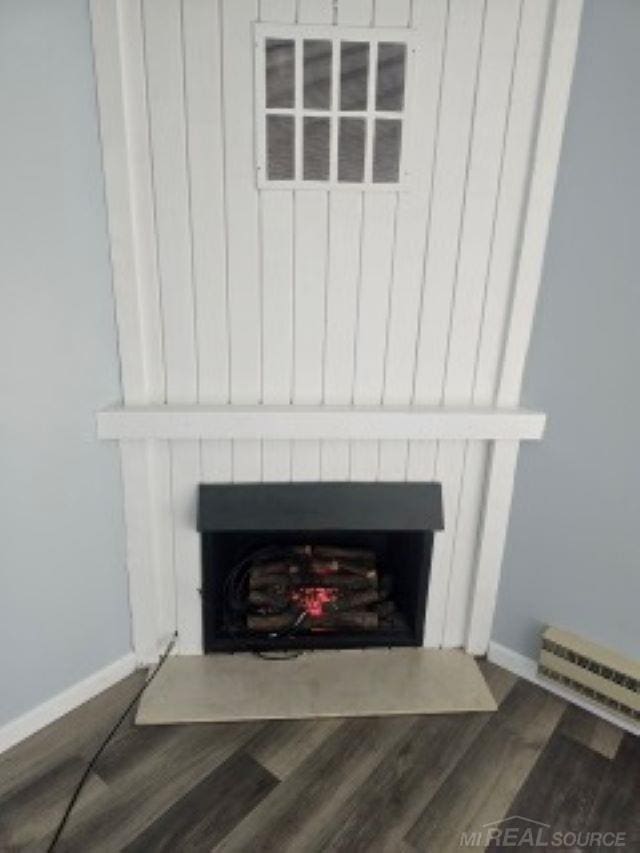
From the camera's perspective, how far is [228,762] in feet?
6.01

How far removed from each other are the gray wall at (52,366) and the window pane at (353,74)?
27.5 inches

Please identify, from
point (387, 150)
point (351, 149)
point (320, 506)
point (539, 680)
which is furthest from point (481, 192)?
point (539, 680)

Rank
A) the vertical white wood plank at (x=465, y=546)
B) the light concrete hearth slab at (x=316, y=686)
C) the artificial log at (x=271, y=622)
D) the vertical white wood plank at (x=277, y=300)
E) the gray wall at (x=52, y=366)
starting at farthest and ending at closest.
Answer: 1. the artificial log at (x=271, y=622)
2. the vertical white wood plank at (x=465, y=546)
3. the light concrete hearth slab at (x=316, y=686)
4. the vertical white wood plank at (x=277, y=300)
5. the gray wall at (x=52, y=366)

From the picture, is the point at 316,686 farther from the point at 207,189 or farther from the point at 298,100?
the point at 298,100

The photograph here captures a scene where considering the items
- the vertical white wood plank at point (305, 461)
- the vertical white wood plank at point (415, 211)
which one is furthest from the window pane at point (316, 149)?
the vertical white wood plank at point (305, 461)

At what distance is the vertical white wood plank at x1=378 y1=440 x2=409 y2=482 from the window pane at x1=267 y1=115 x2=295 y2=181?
93 cm

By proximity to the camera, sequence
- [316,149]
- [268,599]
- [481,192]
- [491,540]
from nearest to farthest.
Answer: [316,149] → [481,192] → [491,540] → [268,599]

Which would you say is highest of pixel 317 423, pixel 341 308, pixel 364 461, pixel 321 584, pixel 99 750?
pixel 341 308

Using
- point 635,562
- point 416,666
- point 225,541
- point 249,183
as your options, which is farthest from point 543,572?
point 249,183

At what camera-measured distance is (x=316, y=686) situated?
2113 millimetres

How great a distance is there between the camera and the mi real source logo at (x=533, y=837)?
5.32ft

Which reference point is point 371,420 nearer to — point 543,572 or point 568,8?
point 543,572

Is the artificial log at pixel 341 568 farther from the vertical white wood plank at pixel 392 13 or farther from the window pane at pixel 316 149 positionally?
the vertical white wood plank at pixel 392 13

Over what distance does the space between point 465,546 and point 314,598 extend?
2.03ft
